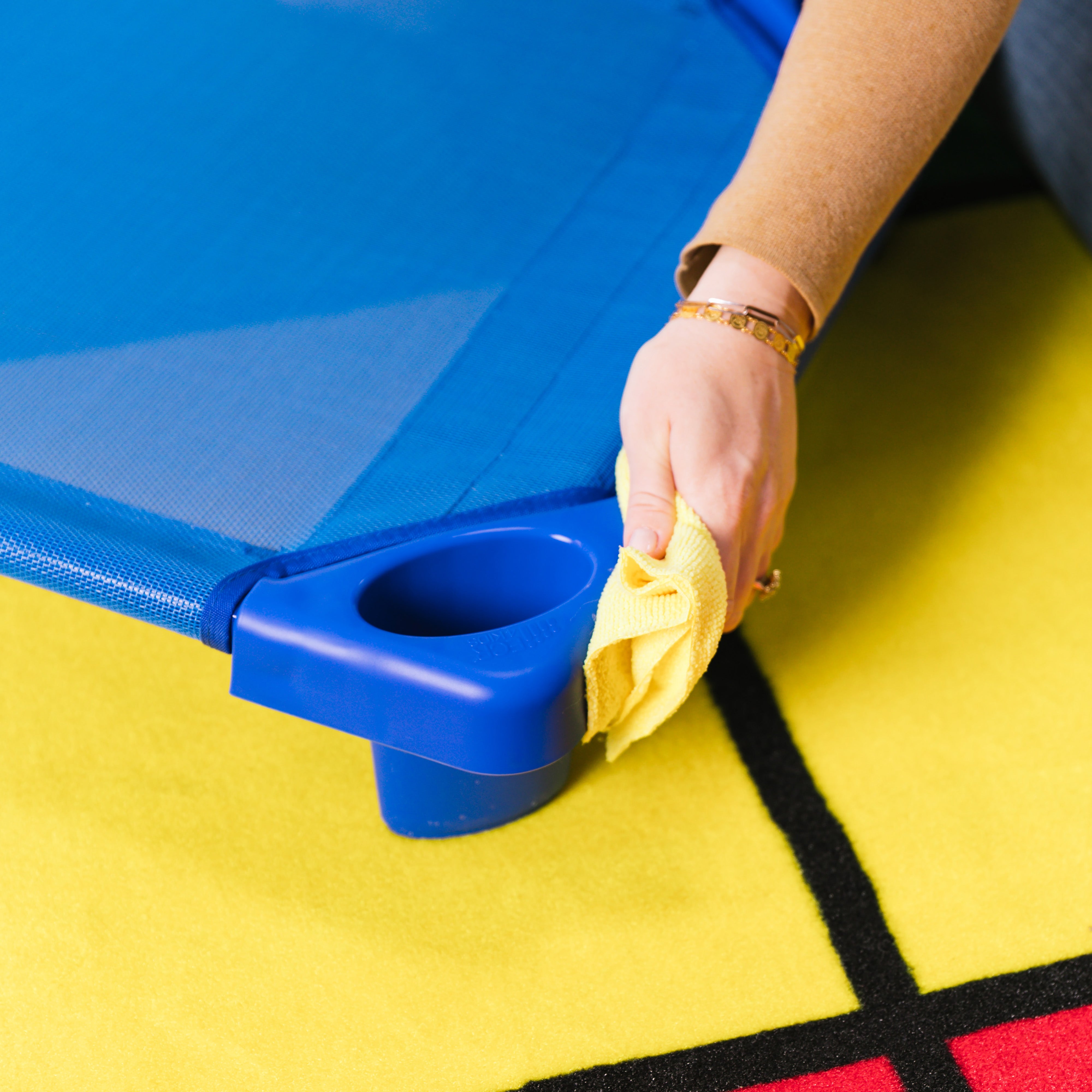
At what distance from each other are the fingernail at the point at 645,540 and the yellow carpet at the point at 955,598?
13.4 inches

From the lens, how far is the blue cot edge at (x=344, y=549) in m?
Answer: 0.73

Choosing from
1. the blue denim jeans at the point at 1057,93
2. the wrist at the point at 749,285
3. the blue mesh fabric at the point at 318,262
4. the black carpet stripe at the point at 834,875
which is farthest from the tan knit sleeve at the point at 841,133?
the blue denim jeans at the point at 1057,93

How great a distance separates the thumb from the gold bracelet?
0.38 feet

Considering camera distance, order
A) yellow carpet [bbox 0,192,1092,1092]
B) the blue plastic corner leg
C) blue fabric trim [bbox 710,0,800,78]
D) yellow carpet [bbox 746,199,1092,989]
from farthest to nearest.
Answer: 1. blue fabric trim [bbox 710,0,800,78]
2. yellow carpet [bbox 746,199,1092,989]
3. yellow carpet [bbox 0,192,1092,1092]
4. the blue plastic corner leg

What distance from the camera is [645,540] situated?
725 mm

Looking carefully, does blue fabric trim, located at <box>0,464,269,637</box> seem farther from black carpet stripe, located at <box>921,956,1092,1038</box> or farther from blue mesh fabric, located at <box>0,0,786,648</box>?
black carpet stripe, located at <box>921,956,1092,1038</box>

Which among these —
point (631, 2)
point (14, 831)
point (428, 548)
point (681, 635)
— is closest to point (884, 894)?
point (681, 635)

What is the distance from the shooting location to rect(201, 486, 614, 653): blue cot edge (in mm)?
725

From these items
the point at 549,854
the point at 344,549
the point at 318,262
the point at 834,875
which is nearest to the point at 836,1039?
the point at 834,875

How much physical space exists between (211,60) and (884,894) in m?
1.05

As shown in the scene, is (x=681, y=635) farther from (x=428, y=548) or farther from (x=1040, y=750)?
(x=1040, y=750)

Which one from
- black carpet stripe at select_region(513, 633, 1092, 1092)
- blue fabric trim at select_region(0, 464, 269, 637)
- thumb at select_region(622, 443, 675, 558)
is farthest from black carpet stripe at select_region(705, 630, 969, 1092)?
blue fabric trim at select_region(0, 464, 269, 637)

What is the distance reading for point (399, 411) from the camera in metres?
0.89

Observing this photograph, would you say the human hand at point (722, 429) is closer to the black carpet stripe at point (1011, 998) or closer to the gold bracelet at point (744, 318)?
the gold bracelet at point (744, 318)
